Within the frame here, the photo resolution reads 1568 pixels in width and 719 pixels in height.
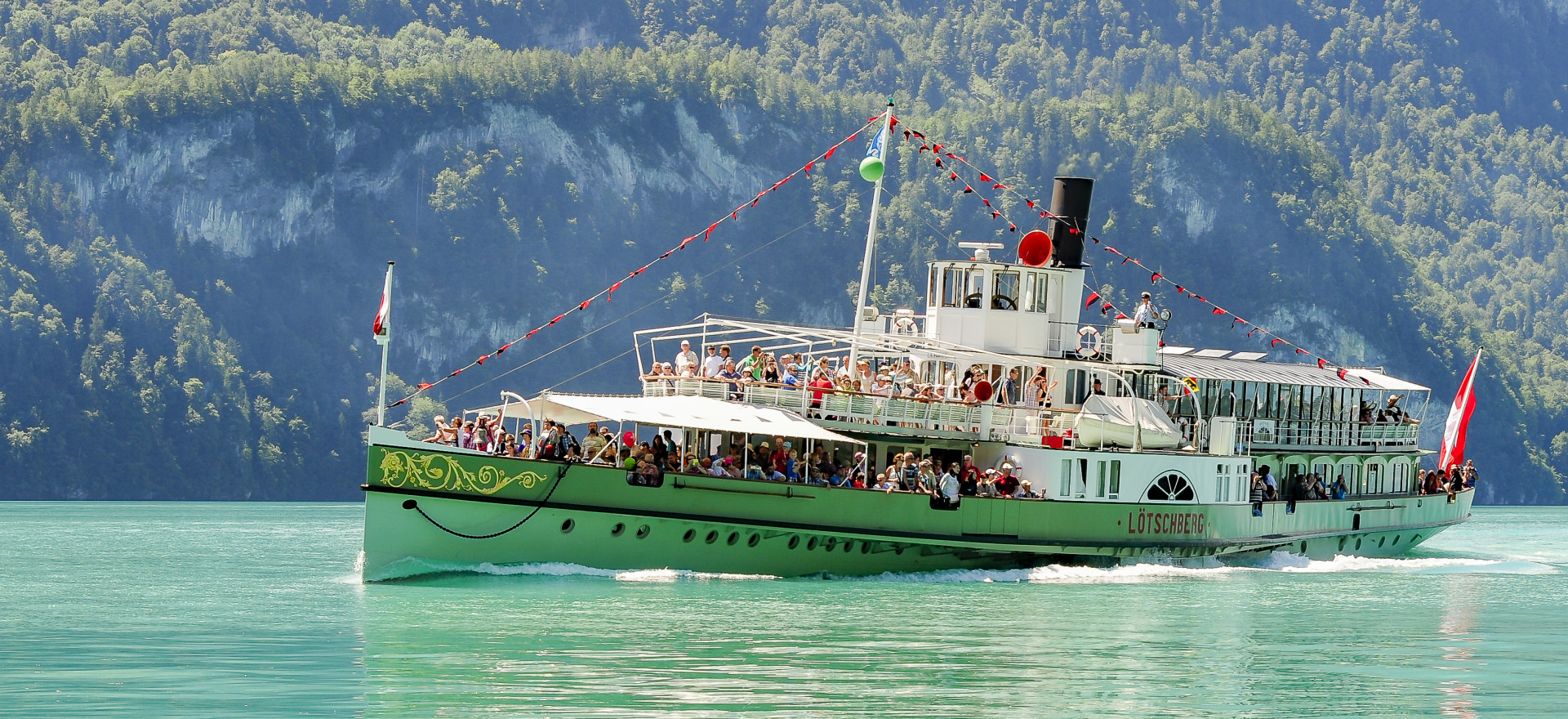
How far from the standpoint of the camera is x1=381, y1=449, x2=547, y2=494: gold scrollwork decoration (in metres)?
32.4

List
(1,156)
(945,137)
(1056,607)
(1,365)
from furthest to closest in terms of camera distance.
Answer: (945,137), (1,156), (1,365), (1056,607)

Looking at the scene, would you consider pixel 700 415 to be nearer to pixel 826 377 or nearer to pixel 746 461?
pixel 746 461

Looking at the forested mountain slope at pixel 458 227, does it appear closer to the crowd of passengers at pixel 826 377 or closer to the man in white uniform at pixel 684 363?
the crowd of passengers at pixel 826 377

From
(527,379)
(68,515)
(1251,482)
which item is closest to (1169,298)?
(527,379)

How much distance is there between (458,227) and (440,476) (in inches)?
4772

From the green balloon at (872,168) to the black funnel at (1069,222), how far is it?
507cm

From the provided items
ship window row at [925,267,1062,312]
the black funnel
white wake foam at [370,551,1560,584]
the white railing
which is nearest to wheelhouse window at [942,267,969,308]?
ship window row at [925,267,1062,312]

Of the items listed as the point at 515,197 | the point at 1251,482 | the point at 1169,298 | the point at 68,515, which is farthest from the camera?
the point at 1169,298

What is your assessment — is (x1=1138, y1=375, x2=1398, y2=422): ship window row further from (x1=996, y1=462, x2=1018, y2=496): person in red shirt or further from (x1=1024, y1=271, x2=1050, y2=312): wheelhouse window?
(x1=996, y1=462, x2=1018, y2=496): person in red shirt

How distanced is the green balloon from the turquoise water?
7567 millimetres

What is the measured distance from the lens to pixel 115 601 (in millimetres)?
32875

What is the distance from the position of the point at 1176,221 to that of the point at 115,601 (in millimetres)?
161729

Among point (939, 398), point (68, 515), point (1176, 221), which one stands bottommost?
point (68, 515)

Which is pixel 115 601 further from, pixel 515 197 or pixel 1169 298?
pixel 1169 298
